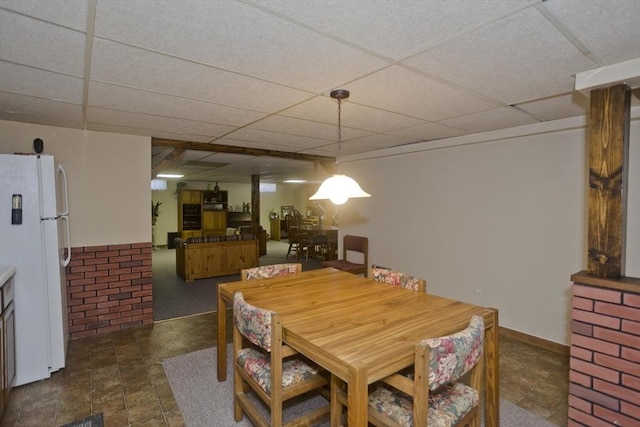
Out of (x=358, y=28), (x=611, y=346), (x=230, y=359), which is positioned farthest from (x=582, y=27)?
(x=230, y=359)

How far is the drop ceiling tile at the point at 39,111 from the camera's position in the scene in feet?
7.83

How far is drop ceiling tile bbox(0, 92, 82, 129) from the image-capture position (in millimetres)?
2387

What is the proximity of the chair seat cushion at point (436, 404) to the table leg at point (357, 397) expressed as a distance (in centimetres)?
31

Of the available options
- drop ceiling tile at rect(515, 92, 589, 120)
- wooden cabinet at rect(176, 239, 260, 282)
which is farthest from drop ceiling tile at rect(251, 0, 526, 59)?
wooden cabinet at rect(176, 239, 260, 282)

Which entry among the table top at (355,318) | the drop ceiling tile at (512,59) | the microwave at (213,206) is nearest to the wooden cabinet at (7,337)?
the table top at (355,318)

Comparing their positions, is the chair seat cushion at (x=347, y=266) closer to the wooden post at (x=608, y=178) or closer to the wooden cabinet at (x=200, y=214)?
the wooden post at (x=608, y=178)

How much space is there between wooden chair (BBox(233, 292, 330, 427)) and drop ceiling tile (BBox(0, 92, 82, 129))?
2.08 m

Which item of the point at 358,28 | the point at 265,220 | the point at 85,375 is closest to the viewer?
the point at 358,28

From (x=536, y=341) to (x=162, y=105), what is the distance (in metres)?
3.96

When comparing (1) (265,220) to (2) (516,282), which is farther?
(1) (265,220)

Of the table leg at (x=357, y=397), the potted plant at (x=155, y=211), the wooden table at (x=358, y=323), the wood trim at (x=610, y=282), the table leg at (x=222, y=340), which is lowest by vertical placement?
the table leg at (x=222, y=340)

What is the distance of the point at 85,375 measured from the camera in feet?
8.65

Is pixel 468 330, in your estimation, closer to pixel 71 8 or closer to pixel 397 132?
pixel 71 8

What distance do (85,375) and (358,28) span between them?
317 cm
